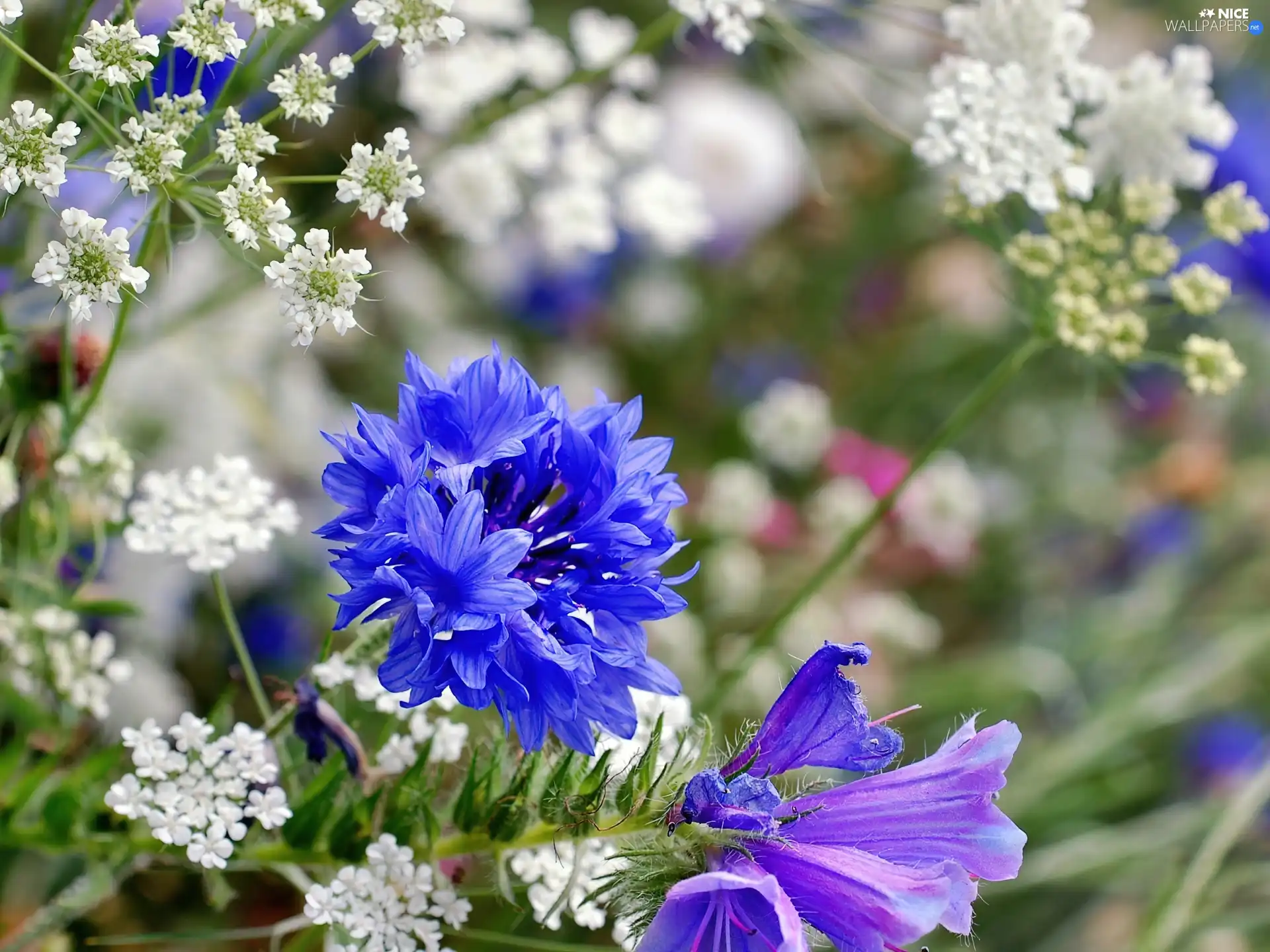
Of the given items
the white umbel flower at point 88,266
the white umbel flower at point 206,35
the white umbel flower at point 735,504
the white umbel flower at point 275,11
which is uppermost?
the white umbel flower at point 275,11

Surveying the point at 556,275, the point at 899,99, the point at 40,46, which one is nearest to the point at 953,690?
the point at 556,275

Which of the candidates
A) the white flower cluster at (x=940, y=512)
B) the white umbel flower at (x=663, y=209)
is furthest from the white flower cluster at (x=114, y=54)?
the white flower cluster at (x=940, y=512)

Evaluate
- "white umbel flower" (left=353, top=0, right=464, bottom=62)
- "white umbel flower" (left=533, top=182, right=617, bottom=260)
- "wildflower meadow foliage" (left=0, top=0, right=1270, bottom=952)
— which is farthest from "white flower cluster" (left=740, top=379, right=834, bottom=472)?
"white umbel flower" (left=353, top=0, right=464, bottom=62)

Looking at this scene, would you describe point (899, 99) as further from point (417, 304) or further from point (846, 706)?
point (846, 706)

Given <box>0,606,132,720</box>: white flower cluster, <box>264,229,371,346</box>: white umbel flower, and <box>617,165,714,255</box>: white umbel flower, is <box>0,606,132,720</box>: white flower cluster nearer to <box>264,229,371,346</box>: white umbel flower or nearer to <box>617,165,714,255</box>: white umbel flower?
<box>264,229,371,346</box>: white umbel flower

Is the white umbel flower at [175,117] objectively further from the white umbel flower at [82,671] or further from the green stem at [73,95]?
the white umbel flower at [82,671]

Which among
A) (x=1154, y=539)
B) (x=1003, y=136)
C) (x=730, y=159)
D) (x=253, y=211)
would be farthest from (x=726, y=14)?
(x=1154, y=539)

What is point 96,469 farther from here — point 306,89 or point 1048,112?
point 1048,112
